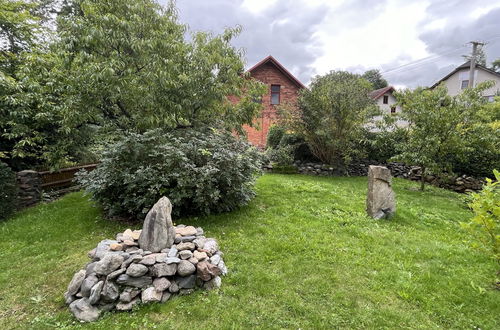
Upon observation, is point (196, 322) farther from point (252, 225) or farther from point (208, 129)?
point (208, 129)

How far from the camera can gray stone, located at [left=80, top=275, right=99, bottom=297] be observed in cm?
256

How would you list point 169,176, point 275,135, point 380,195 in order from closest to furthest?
1. point 169,176
2. point 380,195
3. point 275,135

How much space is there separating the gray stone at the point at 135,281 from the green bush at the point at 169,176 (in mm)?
1821

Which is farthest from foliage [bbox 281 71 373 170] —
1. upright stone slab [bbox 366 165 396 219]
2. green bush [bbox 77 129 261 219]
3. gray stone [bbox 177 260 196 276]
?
gray stone [bbox 177 260 196 276]

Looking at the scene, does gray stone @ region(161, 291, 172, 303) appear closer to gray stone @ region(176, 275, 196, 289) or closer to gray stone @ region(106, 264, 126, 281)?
gray stone @ region(176, 275, 196, 289)

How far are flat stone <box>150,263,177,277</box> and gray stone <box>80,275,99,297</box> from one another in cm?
56

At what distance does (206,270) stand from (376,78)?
43017mm

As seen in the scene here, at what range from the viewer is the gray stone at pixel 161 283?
2.64 meters

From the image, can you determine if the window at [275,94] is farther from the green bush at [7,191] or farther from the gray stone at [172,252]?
the gray stone at [172,252]

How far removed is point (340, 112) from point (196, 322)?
29.0ft

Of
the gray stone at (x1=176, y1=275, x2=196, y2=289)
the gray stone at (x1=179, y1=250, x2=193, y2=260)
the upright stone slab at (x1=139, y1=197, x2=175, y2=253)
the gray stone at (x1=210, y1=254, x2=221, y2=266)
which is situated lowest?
the gray stone at (x1=176, y1=275, x2=196, y2=289)

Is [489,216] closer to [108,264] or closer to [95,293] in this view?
[108,264]

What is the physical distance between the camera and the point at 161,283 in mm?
2658

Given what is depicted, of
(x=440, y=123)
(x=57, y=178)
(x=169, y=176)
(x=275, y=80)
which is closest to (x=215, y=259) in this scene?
(x=169, y=176)
